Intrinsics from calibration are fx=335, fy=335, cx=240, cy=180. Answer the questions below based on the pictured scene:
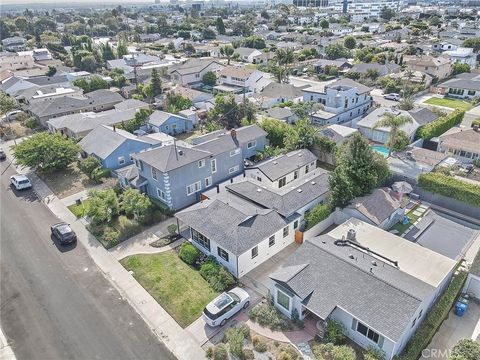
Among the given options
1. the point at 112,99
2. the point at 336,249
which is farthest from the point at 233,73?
the point at 336,249

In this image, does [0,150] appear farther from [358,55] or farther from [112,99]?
[358,55]

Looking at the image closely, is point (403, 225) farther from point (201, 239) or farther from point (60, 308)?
point (60, 308)

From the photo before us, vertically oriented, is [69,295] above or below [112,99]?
below

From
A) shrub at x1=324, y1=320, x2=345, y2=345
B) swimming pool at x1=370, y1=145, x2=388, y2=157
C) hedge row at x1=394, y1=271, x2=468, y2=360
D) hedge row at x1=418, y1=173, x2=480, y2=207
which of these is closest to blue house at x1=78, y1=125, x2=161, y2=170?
swimming pool at x1=370, y1=145, x2=388, y2=157

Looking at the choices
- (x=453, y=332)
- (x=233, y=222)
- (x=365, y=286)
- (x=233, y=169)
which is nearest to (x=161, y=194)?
(x=233, y=169)

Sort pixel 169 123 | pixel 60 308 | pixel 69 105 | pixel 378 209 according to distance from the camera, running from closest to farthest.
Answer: pixel 60 308 < pixel 378 209 < pixel 169 123 < pixel 69 105
